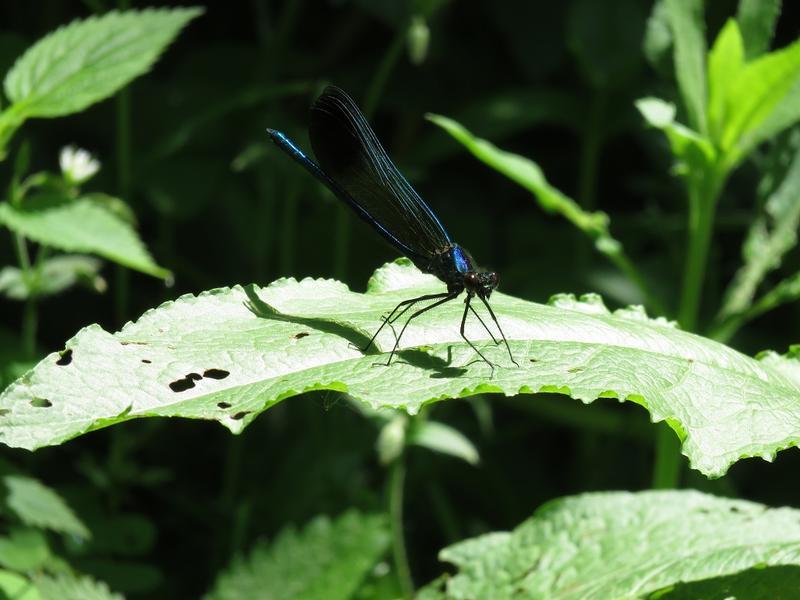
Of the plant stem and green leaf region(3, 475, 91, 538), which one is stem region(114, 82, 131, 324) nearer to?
green leaf region(3, 475, 91, 538)

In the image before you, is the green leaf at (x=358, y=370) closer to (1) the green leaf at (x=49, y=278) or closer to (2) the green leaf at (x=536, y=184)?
(2) the green leaf at (x=536, y=184)

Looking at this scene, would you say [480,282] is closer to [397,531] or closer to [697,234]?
[697,234]

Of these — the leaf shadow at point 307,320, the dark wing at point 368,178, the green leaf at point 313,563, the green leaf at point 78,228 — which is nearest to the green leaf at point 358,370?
the leaf shadow at point 307,320

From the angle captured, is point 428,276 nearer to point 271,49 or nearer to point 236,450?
point 236,450

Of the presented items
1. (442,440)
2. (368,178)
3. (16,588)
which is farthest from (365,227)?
(16,588)

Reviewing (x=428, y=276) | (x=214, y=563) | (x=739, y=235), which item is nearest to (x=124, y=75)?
(x=428, y=276)

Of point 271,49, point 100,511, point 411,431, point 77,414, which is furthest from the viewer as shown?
point 271,49
